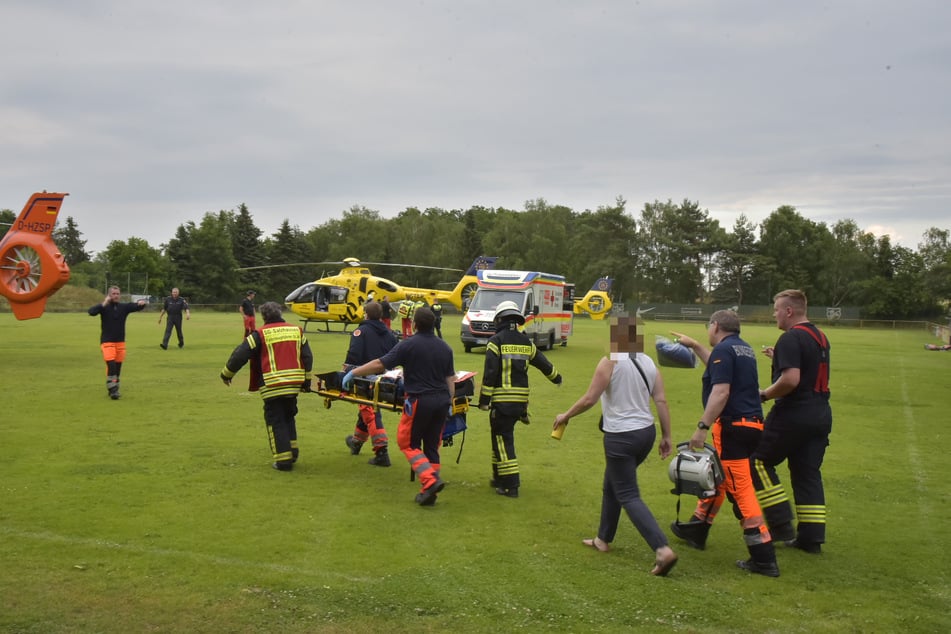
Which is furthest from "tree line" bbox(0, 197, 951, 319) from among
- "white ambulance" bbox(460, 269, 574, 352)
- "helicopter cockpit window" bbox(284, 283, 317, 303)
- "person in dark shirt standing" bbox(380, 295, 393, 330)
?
"person in dark shirt standing" bbox(380, 295, 393, 330)

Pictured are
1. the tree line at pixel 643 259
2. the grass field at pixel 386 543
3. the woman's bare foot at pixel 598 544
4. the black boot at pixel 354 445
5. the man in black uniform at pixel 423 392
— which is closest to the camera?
the grass field at pixel 386 543

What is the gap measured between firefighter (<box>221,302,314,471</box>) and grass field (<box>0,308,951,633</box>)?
365mm

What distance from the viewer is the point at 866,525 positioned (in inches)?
279

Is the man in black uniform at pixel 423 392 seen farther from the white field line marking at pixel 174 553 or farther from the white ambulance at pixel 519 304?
the white ambulance at pixel 519 304

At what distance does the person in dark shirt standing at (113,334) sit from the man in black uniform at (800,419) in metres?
11.0

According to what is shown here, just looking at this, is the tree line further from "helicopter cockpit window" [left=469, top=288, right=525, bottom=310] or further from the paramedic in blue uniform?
the paramedic in blue uniform

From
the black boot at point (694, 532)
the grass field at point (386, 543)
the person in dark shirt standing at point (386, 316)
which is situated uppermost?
the person in dark shirt standing at point (386, 316)

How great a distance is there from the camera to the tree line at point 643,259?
79.9 meters

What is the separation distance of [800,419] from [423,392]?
3406mm

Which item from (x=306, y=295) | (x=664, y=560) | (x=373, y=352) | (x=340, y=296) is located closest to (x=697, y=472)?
(x=664, y=560)

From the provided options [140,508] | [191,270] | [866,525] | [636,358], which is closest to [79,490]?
[140,508]

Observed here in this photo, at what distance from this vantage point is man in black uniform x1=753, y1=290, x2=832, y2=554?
243 inches


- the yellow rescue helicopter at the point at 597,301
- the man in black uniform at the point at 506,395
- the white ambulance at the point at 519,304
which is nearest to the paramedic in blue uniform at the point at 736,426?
the man in black uniform at the point at 506,395

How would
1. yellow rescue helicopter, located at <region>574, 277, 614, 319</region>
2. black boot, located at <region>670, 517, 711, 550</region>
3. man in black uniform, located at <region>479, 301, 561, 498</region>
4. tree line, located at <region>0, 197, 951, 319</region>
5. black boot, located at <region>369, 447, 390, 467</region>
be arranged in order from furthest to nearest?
tree line, located at <region>0, 197, 951, 319</region> < yellow rescue helicopter, located at <region>574, 277, 614, 319</region> < black boot, located at <region>369, 447, 390, 467</region> < man in black uniform, located at <region>479, 301, 561, 498</region> < black boot, located at <region>670, 517, 711, 550</region>
